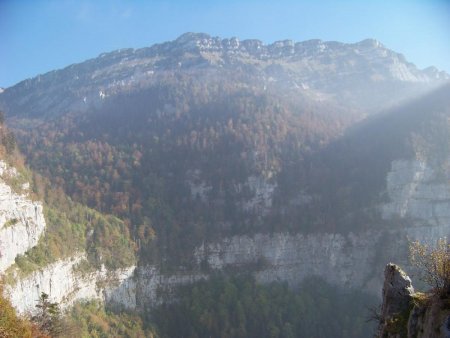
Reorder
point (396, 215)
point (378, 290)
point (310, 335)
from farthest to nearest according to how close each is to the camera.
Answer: point (396, 215), point (378, 290), point (310, 335)

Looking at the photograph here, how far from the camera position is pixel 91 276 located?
67.7 meters

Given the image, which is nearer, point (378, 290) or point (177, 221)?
point (378, 290)

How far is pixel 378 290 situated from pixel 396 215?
1597 cm

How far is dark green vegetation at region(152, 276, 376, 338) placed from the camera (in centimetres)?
7581

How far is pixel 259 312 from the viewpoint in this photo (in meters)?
79.5

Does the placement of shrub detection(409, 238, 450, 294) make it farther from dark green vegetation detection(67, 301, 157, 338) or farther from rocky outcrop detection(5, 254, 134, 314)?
dark green vegetation detection(67, 301, 157, 338)

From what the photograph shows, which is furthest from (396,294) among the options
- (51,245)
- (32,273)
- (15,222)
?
(51,245)

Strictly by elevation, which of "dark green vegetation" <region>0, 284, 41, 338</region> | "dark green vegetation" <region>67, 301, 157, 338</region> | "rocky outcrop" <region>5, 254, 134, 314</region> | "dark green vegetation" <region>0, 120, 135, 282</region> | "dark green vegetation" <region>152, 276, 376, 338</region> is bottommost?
"dark green vegetation" <region>152, 276, 376, 338</region>

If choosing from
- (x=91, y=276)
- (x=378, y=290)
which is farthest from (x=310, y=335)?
(x=91, y=276)

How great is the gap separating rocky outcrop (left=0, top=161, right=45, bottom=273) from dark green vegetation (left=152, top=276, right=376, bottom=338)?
29.1 m

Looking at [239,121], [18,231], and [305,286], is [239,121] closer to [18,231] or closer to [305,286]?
[305,286]

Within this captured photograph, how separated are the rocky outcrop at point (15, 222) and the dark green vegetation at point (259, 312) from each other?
29.1 m

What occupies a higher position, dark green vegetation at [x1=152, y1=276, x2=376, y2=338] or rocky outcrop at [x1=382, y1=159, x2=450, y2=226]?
rocky outcrop at [x1=382, y1=159, x2=450, y2=226]

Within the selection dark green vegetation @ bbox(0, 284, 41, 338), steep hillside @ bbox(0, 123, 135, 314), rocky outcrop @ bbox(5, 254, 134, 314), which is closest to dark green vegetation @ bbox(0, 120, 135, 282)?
steep hillside @ bbox(0, 123, 135, 314)
